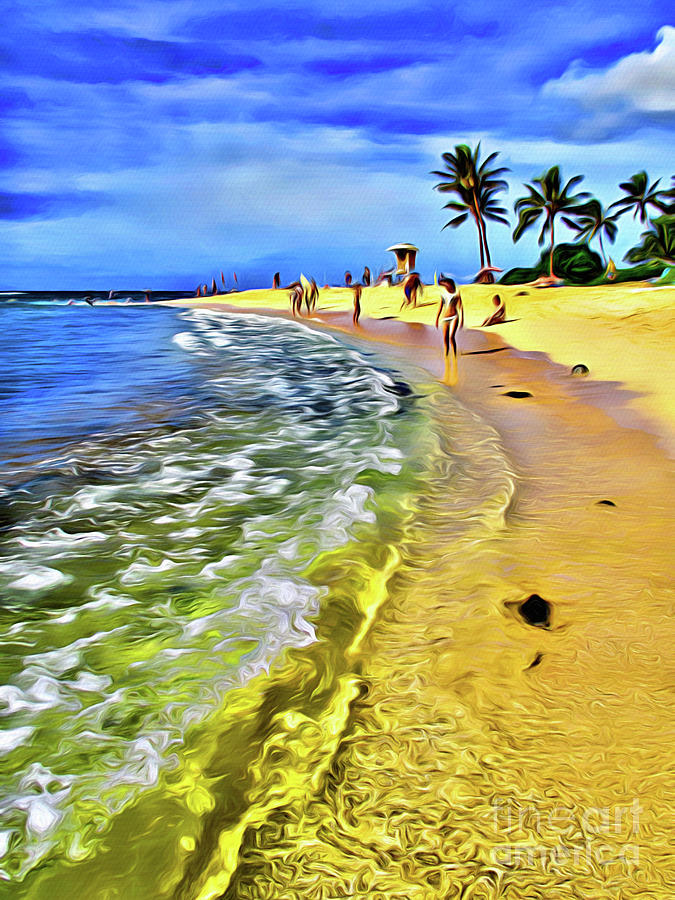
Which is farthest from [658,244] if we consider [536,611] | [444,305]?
[536,611]

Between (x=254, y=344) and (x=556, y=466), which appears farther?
(x=254, y=344)

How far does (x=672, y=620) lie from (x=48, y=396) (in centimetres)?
895

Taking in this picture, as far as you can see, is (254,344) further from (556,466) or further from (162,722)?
(162,722)

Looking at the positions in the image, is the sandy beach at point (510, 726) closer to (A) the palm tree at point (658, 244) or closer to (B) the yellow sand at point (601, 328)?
(B) the yellow sand at point (601, 328)

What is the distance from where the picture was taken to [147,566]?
342 cm

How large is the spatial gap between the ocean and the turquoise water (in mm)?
10

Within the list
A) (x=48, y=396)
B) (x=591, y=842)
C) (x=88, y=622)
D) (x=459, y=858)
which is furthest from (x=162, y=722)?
(x=48, y=396)

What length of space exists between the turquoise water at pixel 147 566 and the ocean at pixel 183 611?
1 centimetres

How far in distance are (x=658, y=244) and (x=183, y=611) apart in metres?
38.6

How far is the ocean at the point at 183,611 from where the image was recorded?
1788mm

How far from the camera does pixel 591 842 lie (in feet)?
5.31

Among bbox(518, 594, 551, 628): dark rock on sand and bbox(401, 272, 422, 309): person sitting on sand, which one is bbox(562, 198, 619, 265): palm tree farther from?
bbox(518, 594, 551, 628): dark rock on sand

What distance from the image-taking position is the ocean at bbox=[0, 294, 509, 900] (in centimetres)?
179

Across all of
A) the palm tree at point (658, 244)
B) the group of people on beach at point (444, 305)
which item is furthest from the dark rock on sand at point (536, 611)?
the palm tree at point (658, 244)
